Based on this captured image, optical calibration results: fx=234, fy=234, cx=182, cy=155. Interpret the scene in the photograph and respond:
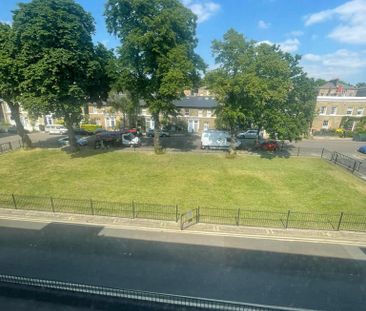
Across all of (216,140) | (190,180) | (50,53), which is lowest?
(190,180)

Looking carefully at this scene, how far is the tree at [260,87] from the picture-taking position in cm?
2548

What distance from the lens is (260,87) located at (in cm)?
2486

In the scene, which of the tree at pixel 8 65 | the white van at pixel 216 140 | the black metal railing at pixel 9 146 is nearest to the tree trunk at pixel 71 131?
the tree at pixel 8 65

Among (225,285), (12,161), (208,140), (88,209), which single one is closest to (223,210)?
(225,285)

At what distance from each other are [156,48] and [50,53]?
35.9 ft

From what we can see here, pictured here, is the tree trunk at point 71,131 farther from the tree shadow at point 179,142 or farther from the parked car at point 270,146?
the parked car at point 270,146

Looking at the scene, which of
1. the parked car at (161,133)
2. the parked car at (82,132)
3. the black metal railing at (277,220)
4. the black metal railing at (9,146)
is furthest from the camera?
the parked car at (82,132)

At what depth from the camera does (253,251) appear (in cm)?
1251

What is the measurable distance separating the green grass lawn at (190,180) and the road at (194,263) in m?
4.49

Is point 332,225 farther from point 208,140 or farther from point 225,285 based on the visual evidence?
point 208,140

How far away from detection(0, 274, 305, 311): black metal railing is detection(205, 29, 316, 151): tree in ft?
70.4

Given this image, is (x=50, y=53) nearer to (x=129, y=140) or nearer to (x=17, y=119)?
(x=17, y=119)

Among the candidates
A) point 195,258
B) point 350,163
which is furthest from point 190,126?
point 195,258

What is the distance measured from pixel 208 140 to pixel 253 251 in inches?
942
